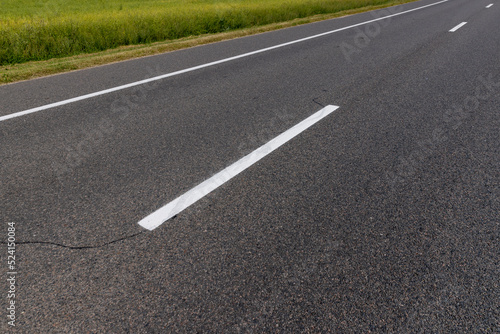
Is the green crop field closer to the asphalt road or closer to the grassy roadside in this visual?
the grassy roadside

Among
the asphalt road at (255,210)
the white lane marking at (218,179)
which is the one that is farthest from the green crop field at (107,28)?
the white lane marking at (218,179)

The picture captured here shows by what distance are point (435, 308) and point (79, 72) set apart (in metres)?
6.99

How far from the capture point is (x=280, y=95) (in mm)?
5695

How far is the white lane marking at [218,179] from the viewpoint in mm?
2844

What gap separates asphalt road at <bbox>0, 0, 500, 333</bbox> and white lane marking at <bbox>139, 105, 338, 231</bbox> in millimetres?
81

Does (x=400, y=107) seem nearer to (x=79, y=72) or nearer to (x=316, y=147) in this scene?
(x=316, y=147)

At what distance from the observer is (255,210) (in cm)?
296

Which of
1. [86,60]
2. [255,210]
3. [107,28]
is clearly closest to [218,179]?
[255,210]

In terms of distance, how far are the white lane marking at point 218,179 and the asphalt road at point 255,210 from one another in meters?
0.08

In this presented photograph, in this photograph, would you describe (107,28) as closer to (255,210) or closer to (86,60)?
(86,60)

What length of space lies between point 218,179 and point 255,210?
1.94 feet

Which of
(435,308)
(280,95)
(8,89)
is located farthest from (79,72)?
(435,308)

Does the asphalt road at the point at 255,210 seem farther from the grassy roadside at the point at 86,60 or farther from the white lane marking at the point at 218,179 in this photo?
the grassy roadside at the point at 86,60

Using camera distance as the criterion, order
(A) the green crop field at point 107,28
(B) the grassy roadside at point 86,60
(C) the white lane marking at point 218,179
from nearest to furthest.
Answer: (C) the white lane marking at point 218,179 < (B) the grassy roadside at point 86,60 < (A) the green crop field at point 107,28
